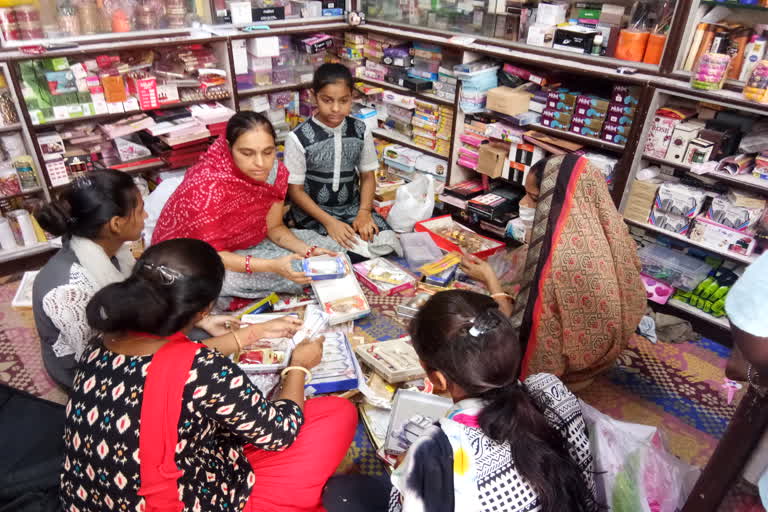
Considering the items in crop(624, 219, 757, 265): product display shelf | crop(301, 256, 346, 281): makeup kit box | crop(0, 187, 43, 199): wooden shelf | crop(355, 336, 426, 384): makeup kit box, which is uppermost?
crop(624, 219, 757, 265): product display shelf

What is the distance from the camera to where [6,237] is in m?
3.26

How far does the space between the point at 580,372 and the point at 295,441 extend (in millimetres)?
1309

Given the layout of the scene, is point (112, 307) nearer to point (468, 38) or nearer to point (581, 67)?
point (581, 67)

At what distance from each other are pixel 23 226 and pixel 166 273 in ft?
8.56

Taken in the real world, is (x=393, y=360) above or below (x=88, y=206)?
below

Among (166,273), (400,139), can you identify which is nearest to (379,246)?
(400,139)

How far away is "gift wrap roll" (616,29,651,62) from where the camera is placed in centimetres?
290

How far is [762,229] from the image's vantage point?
8.75 feet

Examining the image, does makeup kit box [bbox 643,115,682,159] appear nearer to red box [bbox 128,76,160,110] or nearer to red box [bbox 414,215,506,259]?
red box [bbox 414,215,506,259]

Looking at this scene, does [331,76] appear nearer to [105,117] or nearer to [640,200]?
[105,117]

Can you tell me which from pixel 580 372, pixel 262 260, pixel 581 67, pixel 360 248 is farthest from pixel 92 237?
pixel 581 67

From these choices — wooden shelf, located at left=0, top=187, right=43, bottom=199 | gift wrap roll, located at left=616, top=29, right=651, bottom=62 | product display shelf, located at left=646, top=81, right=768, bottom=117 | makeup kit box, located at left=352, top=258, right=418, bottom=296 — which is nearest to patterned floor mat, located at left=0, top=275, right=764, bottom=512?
makeup kit box, located at left=352, top=258, right=418, bottom=296

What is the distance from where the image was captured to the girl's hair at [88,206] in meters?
1.90

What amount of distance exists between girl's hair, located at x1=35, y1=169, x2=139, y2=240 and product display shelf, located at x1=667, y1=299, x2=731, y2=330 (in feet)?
9.25
